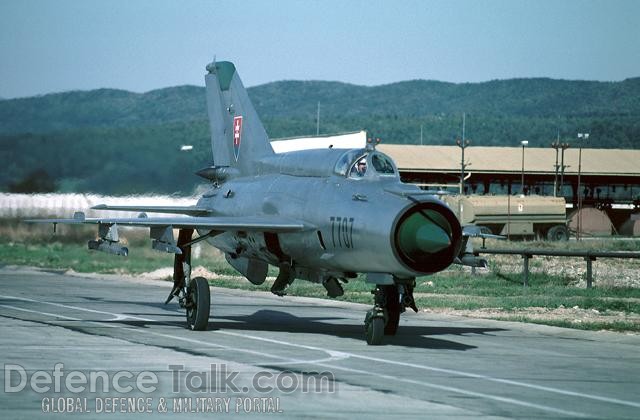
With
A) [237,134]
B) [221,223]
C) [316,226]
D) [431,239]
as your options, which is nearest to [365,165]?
[316,226]

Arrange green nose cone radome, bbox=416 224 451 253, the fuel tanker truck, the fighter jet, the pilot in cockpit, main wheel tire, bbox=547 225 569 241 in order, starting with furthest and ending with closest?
main wheel tire, bbox=547 225 569 241 < the fuel tanker truck < the pilot in cockpit < the fighter jet < green nose cone radome, bbox=416 224 451 253

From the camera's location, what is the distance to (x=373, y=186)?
1897 centimetres

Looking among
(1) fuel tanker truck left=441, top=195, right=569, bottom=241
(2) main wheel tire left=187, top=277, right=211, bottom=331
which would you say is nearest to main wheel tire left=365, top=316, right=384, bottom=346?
(2) main wheel tire left=187, top=277, right=211, bottom=331

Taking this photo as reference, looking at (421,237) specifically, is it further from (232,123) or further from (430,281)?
(430,281)

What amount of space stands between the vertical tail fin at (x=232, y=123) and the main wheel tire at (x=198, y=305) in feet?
13.3

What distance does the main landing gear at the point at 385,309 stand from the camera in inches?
729

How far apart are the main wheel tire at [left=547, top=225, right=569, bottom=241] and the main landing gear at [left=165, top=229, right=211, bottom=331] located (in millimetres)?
53643

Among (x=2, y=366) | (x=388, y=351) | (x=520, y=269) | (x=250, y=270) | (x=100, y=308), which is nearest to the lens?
(x=2, y=366)

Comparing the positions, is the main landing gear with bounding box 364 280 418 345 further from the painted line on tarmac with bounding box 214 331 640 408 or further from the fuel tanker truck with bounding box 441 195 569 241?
the fuel tanker truck with bounding box 441 195 569 241

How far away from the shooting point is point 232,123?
2609 cm

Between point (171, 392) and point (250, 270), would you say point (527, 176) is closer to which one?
point (250, 270)

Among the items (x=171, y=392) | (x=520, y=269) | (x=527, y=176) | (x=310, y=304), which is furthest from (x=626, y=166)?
(x=171, y=392)

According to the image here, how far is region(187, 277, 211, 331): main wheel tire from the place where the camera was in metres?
20.7

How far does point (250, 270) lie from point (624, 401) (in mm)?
11923
